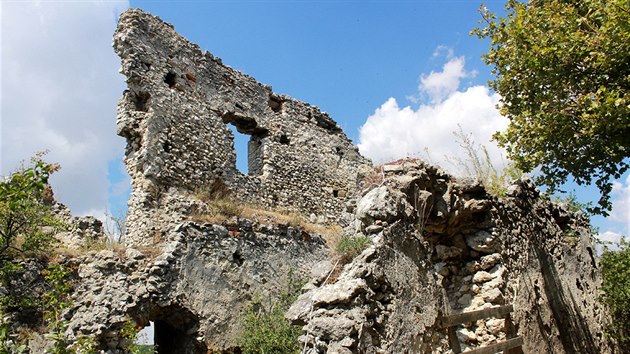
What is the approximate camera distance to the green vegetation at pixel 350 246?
4.79 meters

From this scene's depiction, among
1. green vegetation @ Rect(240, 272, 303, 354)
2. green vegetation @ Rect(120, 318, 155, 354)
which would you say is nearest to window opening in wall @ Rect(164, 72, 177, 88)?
green vegetation @ Rect(240, 272, 303, 354)

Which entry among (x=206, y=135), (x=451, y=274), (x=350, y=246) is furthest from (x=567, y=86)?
(x=206, y=135)

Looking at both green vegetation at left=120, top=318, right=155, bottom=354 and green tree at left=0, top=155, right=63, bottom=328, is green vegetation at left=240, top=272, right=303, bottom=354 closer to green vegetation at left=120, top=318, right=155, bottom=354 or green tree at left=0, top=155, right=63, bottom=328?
green vegetation at left=120, top=318, right=155, bottom=354

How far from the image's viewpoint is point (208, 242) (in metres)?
8.55

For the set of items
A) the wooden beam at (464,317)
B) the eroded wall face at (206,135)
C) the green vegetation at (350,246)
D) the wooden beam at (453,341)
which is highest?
the eroded wall face at (206,135)

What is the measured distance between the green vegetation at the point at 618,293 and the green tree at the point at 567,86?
3600mm

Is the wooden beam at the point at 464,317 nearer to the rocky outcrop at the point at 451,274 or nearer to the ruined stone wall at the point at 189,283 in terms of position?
the rocky outcrop at the point at 451,274

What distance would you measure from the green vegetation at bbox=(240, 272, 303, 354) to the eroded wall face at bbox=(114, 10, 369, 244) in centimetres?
253

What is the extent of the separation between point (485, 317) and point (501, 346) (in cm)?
41

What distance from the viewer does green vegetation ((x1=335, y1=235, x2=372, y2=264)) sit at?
4793 millimetres

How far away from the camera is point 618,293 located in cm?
980

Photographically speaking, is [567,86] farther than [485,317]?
Yes

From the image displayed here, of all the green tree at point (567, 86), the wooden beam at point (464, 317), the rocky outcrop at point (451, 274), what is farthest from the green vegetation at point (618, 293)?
the wooden beam at point (464, 317)

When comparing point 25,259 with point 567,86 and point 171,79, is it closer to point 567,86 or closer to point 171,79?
point 171,79
